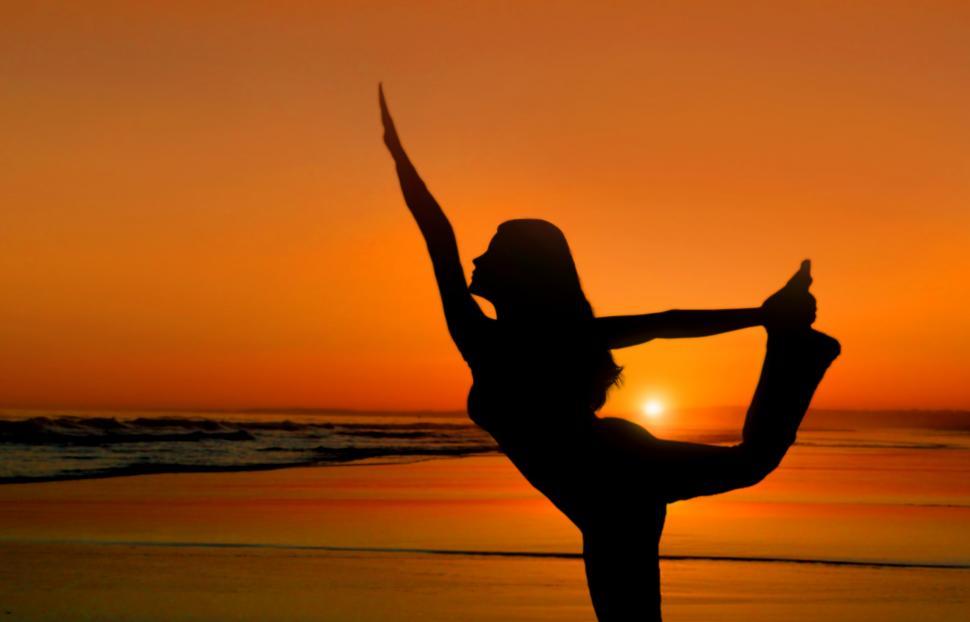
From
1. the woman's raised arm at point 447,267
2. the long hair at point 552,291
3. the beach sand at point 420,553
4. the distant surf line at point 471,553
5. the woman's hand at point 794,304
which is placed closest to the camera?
the woman's hand at point 794,304

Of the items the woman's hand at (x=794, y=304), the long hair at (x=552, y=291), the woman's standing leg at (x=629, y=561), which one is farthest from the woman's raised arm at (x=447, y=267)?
the woman's hand at (x=794, y=304)

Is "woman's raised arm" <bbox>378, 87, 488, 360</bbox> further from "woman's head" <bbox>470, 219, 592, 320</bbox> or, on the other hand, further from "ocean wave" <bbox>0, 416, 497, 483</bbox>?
"ocean wave" <bbox>0, 416, 497, 483</bbox>

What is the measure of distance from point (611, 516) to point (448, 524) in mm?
11218

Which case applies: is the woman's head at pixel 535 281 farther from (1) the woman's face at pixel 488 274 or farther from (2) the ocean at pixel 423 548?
(2) the ocean at pixel 423 548

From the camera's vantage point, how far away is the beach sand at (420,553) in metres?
9.13

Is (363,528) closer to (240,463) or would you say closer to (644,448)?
(644,448)

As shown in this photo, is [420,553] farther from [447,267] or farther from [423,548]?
[447,267]

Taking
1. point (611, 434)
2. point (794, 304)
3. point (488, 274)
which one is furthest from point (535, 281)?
point (794, 304)

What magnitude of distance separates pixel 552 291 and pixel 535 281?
0.05 meters

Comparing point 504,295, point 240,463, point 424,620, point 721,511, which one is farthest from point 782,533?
point 240,463

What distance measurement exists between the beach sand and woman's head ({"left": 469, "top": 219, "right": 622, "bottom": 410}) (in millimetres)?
5636

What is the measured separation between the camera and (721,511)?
16.0 metres

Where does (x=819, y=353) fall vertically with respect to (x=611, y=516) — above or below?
above

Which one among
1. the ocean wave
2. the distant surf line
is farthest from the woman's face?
the ocean wave
